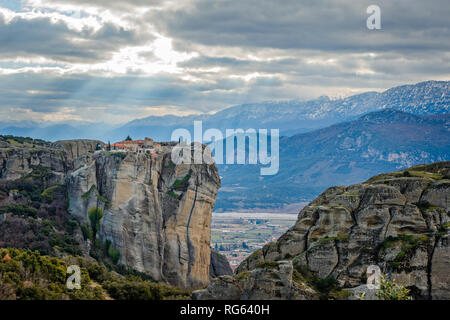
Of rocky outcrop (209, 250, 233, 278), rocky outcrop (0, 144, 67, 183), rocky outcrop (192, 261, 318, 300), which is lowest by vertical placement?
rocky outcrop (209, 250, 233, 278)

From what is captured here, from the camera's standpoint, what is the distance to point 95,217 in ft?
257

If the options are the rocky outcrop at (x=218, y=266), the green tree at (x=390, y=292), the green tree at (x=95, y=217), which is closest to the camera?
the green tree at (x=390, y=292)

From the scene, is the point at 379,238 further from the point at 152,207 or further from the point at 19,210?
the point at 19,210

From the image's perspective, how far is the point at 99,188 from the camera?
7988 centimetres

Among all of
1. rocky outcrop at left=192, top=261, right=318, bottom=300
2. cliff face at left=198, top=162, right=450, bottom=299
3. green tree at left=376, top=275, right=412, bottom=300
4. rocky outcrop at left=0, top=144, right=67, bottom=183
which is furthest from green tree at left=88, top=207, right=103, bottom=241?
green tree at left=376, top=275, right=412, bottom=300

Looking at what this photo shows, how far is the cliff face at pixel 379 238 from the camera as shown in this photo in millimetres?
38875

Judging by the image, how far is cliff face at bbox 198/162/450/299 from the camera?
38.9m

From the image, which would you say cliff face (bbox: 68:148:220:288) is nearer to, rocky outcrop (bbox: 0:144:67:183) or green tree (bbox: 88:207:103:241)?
green tree (bbox: 88:207:103:241)

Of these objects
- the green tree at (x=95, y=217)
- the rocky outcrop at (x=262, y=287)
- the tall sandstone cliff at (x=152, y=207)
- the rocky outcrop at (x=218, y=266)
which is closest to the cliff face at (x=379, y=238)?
the rocky outcrop at (x=262, y=287)

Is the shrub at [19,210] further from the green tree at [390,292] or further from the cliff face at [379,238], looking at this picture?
the green tree at [390,292]

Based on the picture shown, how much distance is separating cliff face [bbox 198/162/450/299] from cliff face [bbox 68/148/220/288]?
108 feet

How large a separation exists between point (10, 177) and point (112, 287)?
52.7 metres

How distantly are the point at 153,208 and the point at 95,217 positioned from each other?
7.67 meters
